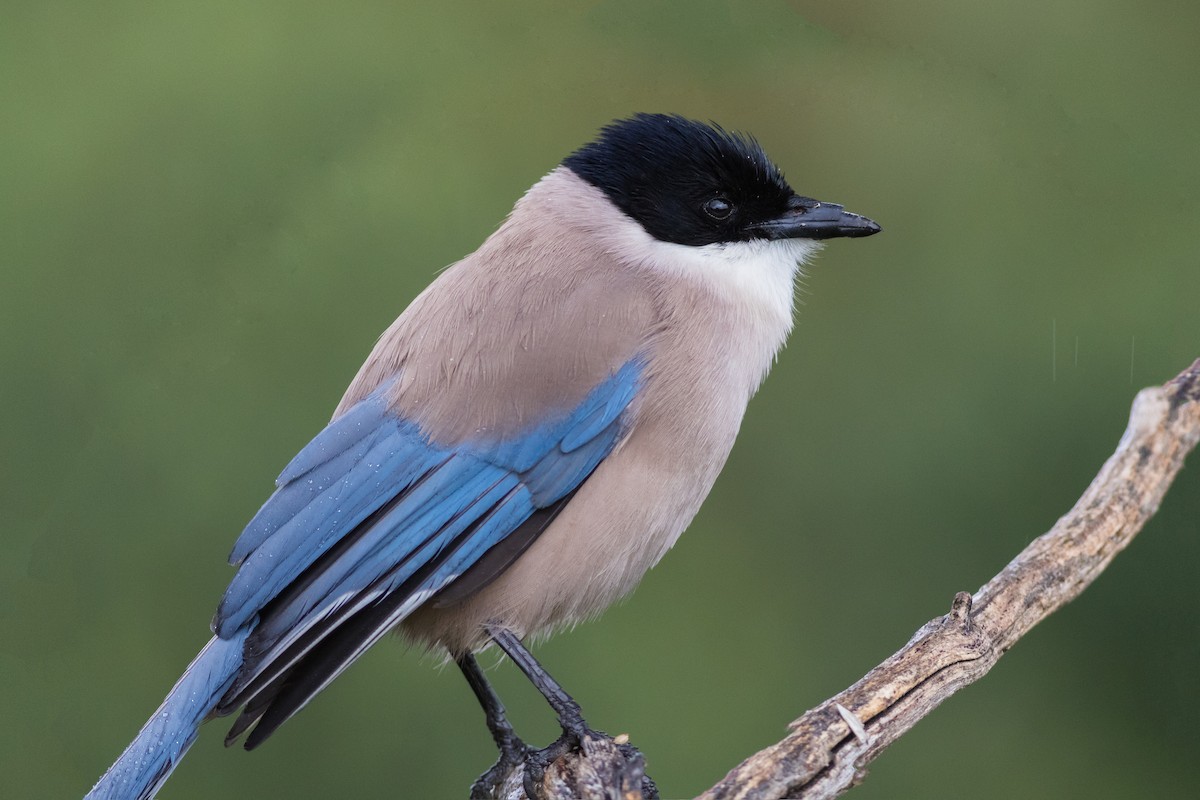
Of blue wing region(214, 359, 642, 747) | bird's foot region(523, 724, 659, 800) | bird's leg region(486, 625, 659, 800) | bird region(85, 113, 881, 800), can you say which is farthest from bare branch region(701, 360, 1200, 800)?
blue wing region(214, 359, 642, 747)

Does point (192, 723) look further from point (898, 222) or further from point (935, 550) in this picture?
point (898, 222)

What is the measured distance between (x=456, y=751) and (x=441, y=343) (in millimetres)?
1437

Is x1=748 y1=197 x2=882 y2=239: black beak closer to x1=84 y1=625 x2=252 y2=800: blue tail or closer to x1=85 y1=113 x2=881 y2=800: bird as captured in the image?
x1=85 y1=113 x2=881 y2=800: bird

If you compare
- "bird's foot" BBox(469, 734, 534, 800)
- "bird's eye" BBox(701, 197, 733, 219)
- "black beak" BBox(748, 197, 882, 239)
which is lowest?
"bird's foot" BBox(469, 734, 534, 800)

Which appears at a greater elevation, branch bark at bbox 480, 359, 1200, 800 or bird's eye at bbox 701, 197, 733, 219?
bird's eye at bbox 701, 197, 733, 219

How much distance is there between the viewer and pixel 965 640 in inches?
111

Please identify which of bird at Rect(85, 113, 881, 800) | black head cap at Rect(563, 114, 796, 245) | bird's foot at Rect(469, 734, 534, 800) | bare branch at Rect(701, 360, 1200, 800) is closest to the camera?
bare branch at Rect(701, 360, 1200, 800)

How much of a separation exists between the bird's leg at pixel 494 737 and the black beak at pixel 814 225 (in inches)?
46.3

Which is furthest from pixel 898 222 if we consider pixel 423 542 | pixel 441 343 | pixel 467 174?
pixel 423 542

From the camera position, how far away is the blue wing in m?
2.88

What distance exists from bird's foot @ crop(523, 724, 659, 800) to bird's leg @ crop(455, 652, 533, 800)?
0.11 metres

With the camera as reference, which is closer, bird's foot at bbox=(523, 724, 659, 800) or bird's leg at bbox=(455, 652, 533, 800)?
bird's foot at bbox=(523, 724, 659, 800)

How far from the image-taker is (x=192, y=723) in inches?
112

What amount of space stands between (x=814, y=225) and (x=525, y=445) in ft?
2.89
